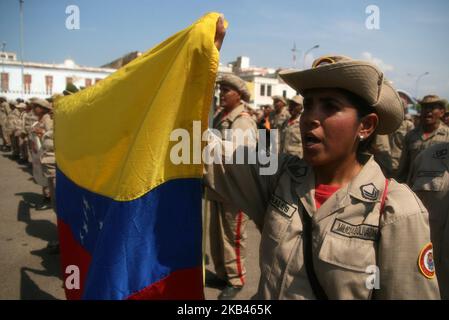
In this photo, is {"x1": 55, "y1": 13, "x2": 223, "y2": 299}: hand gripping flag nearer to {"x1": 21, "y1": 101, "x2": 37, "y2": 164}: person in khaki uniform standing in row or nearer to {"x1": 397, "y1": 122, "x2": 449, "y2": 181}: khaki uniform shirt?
{"x1": 397, "y1": 122, "x2": 449, "y2": 181}: khaki uniform shirt

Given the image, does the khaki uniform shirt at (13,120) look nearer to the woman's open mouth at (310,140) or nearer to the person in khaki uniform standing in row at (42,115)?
the person in khaki uniform standing in row at (42,115)

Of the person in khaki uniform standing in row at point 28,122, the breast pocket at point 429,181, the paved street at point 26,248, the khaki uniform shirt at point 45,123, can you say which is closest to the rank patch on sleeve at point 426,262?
the breast pocket at point 429,181

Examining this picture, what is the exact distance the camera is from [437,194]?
2.58 m

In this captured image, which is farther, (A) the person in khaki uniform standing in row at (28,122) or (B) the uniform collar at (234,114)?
(A) the person in khaki uniform standing in row at (28,122)

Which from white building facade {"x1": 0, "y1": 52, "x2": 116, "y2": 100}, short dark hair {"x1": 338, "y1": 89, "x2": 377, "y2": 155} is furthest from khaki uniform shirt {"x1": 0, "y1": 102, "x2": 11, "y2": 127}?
white building facade {"x1": 0, "y1": 52, "x2": 116, "y2": 100}

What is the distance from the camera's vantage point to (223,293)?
364 centimetres

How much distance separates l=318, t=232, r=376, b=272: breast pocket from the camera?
1339 millimetres

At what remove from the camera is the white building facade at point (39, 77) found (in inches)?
1649

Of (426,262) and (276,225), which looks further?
(276,225)

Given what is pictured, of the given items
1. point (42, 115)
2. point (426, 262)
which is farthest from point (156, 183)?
point (42, 115)

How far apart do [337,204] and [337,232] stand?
0.12 metres

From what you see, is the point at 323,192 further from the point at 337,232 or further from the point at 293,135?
the point at 293,135
